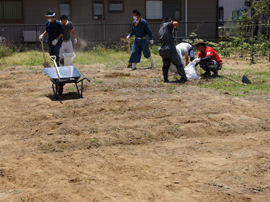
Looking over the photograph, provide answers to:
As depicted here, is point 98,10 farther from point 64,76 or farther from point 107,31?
point 64,76

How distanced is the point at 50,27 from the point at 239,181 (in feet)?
21.3

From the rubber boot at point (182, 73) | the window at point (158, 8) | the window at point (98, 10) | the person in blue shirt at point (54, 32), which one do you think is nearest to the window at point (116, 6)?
the window at point (98, 10)

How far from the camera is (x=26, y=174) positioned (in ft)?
14.2

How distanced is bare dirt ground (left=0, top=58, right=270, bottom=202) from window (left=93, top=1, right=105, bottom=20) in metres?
11.2

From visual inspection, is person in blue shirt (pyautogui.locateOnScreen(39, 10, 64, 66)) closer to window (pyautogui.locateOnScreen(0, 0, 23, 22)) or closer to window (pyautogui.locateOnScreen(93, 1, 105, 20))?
window (pyautogui.locateOnScreen(93, 1, 105, 20))

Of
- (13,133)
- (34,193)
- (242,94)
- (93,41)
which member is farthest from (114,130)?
(93,41)

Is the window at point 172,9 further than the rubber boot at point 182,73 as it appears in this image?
Yes

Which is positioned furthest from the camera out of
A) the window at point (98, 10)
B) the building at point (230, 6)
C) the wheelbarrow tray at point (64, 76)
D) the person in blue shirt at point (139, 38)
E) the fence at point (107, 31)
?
the building at point (230, 6)

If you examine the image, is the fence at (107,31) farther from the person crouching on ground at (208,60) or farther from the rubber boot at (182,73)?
the rubber boot at (182,73)

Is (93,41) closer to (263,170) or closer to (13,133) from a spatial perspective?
(13,133)

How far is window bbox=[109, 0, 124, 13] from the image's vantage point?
64.3ft

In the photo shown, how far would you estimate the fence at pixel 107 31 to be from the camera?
18672mm

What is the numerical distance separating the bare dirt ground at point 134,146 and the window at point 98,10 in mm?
11212

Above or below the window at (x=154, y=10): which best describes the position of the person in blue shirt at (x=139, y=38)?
below
